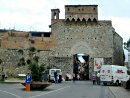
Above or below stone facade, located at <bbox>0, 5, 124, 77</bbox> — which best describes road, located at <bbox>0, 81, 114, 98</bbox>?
below

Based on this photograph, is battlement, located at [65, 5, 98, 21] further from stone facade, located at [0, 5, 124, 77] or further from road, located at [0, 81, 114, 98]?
road, located at [0, 81, 114, 98]

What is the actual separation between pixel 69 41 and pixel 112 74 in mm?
26375

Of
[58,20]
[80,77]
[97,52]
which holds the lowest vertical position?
[80,77]

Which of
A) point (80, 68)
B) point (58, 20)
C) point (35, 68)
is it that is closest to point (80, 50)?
point (58, 20)

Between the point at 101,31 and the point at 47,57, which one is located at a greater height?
the point at 101,31

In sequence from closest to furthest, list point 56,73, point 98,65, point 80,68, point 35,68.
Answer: point 35,68
point 56,73
point 98,65
point 80,68

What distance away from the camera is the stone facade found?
65.1 metres

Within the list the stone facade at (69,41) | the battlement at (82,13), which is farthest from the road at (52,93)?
the battlement at (82,13)

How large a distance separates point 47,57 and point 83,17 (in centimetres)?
991

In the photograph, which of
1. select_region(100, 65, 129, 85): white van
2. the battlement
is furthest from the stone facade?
select_region(100, 65, 129, 85): white van

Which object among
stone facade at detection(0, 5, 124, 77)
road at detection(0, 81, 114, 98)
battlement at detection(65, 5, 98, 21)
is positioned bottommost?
road at detection(0, 81, 114, 98)

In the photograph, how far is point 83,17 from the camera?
66000 millimetres

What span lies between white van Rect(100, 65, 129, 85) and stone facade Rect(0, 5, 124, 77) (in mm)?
23559

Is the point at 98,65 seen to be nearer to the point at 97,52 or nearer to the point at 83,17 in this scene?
the point at 97,52
